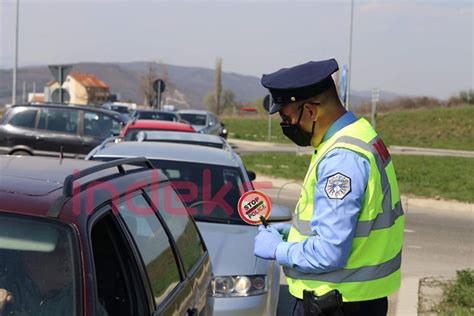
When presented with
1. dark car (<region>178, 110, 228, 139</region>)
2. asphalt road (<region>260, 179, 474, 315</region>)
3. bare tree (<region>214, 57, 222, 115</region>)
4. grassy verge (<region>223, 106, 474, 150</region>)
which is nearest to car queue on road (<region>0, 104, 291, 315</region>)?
asphalt road (<region>260, 179, 474, 315</region>)

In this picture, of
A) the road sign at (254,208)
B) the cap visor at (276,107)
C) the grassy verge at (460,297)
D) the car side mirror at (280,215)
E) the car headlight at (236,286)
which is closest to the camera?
the cap visor at (276,107)

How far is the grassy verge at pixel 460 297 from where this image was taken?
589 centimetres

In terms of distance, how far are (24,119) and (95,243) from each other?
1322 centimetres

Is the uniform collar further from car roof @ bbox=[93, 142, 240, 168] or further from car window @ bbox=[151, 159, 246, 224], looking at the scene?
car roof @ bbox=[93, 142, 240, 168]

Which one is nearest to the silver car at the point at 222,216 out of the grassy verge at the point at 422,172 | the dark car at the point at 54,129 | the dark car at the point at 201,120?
the dark car at the point at 54,129

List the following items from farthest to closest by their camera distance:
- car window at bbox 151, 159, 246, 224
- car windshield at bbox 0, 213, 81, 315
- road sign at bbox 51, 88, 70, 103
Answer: road sign at bbox 51, 88, 70, 103, car window at bbox 151, 159, 246, 224, car windshield at bbox 0, 213, 81, 315

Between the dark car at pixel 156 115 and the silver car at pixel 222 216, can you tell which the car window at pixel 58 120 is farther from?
the silver car at pixel 222 216

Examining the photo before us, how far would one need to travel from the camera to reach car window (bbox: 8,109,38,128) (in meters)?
15.0

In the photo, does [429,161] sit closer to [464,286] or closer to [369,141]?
[464,286]

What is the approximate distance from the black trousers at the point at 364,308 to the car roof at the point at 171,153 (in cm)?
311

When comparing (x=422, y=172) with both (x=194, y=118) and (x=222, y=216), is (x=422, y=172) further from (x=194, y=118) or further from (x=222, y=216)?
(x=222, y=216)

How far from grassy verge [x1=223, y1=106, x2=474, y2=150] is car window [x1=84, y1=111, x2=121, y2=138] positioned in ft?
70.7

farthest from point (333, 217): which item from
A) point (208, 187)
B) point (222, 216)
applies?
point (208, 187)

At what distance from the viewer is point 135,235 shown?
2879 millimetres
